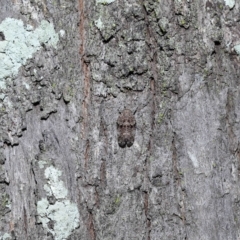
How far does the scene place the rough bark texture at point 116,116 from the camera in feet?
5.11

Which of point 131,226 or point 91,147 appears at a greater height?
point 91,147

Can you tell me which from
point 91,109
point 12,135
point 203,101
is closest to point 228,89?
point 203,101

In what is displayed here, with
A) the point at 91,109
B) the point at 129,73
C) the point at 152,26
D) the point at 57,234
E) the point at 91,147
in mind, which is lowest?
the point at 57,234

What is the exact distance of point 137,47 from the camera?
61.7 inches

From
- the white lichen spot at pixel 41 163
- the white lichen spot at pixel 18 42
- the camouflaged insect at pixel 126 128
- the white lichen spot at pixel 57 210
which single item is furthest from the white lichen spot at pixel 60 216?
the white lichen spot at pixel 18 42

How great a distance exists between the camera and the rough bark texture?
5.11 ft

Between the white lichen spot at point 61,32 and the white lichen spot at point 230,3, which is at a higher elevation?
the white lichen spot at point 230,3

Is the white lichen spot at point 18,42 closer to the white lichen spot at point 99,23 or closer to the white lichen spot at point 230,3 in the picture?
the white lichen spot at point 99,23

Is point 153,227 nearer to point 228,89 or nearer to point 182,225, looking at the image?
point 182,225

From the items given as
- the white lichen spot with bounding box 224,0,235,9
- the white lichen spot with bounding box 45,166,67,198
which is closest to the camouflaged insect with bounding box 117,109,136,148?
the white lichen spot with bounding box 45,166,67,198

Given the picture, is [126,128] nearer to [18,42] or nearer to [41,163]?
[41,163]

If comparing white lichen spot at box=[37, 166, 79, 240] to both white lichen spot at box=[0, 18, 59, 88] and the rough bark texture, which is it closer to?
the rough bark texture

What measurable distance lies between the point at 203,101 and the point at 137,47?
0.28 metres

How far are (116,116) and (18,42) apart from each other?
380 mm
